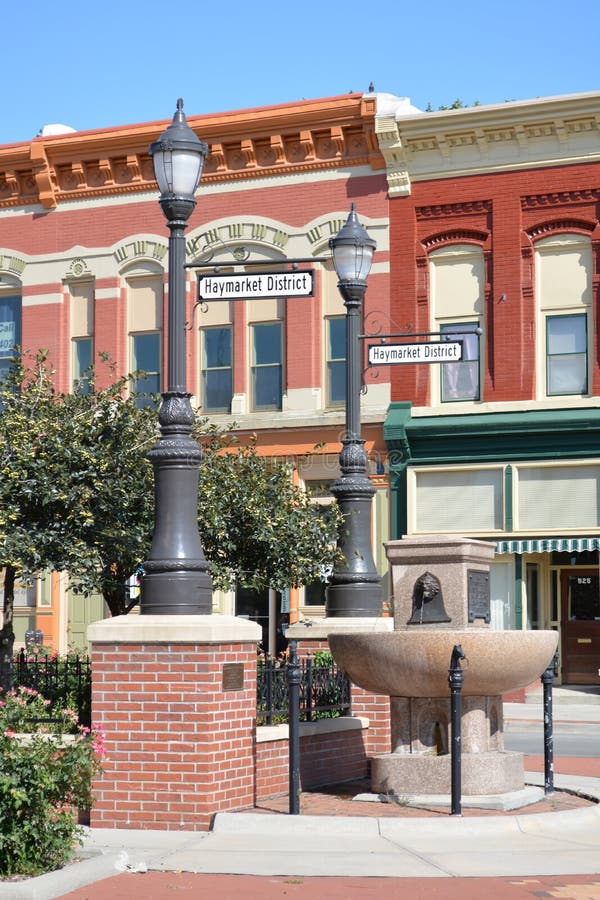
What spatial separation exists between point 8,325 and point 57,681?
72.0ft

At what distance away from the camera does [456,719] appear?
1128 cm

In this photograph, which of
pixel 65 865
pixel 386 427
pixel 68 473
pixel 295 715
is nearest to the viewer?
pixel 65 865

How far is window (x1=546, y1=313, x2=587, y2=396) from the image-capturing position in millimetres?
29594

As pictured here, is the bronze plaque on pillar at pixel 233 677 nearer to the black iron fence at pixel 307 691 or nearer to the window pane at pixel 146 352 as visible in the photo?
the black iron fence at pixel 307 691

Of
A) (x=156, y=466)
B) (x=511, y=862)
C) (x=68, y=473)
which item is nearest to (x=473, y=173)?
(x=68, y=473)

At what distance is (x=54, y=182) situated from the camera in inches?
1321

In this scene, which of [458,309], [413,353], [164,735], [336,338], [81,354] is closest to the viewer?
[164,735]

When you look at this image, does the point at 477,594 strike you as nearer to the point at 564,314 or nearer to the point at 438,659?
the point at 438,659

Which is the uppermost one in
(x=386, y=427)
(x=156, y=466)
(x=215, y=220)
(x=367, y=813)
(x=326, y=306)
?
(x=215, y=220)

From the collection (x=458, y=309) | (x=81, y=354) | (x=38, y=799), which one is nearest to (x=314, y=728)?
(x=38, y=799)

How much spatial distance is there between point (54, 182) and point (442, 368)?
10202 millimetres

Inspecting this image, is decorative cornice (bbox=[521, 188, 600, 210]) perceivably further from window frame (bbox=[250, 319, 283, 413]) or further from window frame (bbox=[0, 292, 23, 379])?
window frame (bbox=[0, 292, 23, 379])

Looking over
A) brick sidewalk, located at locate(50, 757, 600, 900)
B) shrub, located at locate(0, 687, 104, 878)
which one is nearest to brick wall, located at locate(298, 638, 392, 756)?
shrub, located at locate(0, 687, 104, 878)

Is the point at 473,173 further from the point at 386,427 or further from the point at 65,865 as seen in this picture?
the point at 65,865
